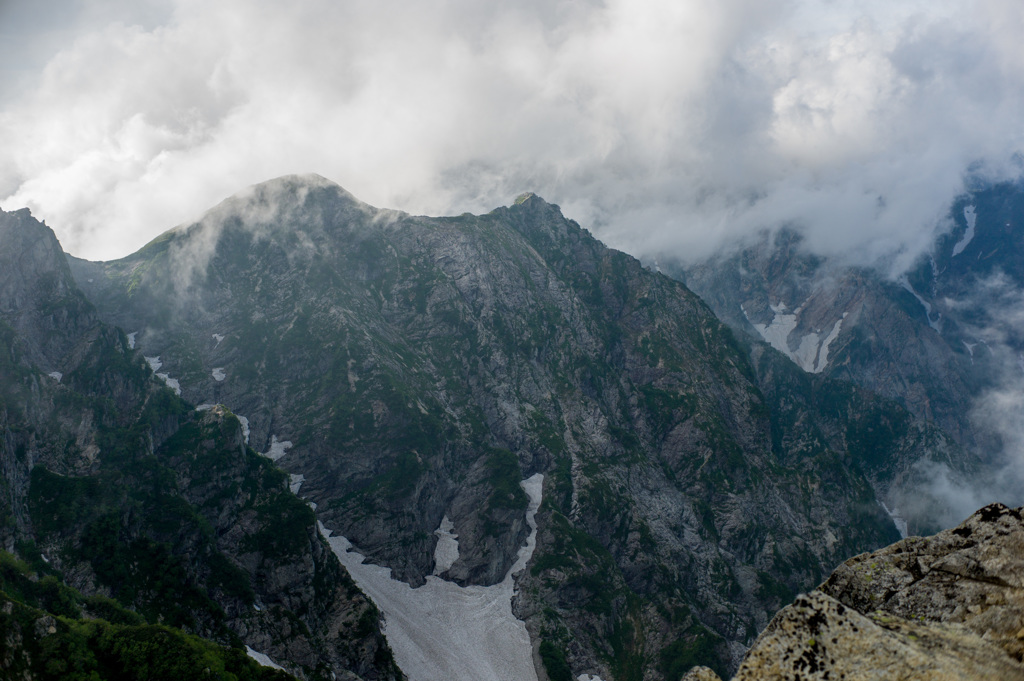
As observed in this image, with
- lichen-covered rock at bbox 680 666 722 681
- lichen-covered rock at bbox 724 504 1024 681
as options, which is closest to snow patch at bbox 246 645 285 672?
lichen-covered rock at bbox 680 666 722 681

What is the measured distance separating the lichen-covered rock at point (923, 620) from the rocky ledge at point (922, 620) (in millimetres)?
19

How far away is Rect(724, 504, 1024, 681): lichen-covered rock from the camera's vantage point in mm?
12359

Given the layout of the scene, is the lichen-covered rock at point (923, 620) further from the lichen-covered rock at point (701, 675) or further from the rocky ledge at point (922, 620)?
the lichen-covered rock at point (701, 675)

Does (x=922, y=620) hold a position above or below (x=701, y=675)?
above

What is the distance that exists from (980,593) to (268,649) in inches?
8081

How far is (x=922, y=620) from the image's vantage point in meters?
14.1

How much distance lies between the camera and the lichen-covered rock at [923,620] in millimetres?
12359

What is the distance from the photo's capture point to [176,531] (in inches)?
7830

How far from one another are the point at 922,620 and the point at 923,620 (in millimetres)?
19

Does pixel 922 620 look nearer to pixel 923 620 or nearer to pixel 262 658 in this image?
pixel 923 620

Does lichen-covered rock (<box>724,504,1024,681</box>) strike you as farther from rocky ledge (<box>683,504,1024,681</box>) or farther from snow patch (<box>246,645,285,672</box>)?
snow patch (<box>246,645,285,672</box>)

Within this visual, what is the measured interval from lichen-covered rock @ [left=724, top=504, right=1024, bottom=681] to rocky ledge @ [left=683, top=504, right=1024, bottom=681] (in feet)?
0.06

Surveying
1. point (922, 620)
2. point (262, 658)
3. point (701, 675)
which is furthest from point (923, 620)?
point (262, 658)

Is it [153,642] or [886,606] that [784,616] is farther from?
[153,642]
